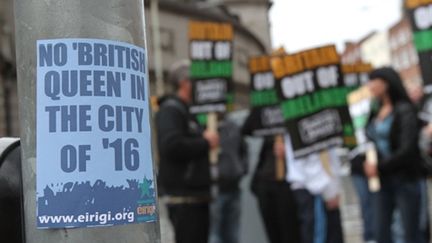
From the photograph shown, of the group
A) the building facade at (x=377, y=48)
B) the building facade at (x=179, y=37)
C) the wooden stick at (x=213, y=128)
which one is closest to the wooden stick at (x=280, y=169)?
the wooden stick at (x=213, y=128)

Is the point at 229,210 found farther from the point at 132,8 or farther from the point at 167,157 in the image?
the point at 132,8

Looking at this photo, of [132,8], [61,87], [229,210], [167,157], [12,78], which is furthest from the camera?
[12,78]

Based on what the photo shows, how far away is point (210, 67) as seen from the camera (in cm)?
949

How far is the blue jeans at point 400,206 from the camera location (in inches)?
248

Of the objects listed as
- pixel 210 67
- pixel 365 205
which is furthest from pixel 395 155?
pixel 210 67

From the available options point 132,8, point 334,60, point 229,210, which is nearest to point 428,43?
point 334,60

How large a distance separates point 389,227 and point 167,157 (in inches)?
85.2

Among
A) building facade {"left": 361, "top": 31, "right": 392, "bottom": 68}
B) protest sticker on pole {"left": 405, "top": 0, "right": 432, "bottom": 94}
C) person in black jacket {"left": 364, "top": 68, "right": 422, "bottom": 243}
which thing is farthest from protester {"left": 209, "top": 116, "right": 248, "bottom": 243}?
building facade {"left": 361, "top": 31, "right": 392, "bottom": 68}

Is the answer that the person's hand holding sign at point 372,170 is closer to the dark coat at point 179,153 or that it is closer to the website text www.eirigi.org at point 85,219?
the dark coat at point 179,153

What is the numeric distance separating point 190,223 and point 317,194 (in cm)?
127

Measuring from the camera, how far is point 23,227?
213cm

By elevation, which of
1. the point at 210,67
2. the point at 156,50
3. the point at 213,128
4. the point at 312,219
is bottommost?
the point at 312,219

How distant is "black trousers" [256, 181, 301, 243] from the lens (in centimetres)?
749

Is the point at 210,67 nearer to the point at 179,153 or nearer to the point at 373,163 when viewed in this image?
the point at 373,163
